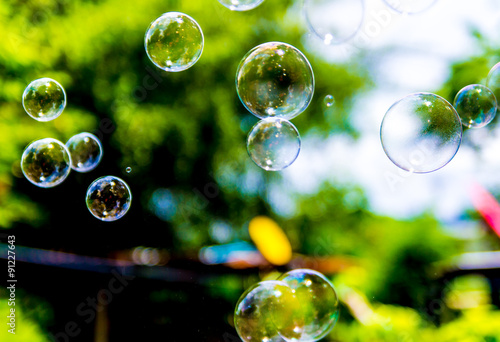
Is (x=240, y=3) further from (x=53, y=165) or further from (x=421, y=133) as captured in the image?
(x=53, y=165)

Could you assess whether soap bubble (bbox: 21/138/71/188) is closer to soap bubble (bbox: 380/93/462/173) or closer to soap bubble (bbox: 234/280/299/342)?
soap bubble (bbox: 234/280/299/342)

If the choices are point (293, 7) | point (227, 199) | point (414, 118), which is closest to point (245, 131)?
point (227, 199)

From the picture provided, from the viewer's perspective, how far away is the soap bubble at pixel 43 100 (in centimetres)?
301

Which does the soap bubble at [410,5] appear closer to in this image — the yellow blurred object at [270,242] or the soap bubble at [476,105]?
the soap bubble at [476,105]

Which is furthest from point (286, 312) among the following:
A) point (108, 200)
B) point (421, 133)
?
point (108, 200)

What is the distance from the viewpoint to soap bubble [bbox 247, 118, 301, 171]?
2865 millimetres

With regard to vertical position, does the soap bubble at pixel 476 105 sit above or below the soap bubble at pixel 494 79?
below

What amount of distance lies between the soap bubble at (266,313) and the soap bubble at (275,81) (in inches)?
35.6

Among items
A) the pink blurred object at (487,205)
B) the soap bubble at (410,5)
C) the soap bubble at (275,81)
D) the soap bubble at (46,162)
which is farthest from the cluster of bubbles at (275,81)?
the pink blurred object at (487,205)

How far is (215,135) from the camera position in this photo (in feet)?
25.8

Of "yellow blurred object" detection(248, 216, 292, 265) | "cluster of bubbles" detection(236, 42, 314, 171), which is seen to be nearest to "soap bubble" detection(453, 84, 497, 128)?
"cluster of bubbles" detection(236, 42, 314, 171)

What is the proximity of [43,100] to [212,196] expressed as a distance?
5488mm

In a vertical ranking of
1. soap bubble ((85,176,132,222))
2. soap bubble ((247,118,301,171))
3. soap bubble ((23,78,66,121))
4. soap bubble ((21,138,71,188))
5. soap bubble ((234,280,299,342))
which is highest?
soap bubble ((23,78,66,121))

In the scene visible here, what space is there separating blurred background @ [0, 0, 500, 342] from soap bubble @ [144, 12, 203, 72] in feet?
6.69
